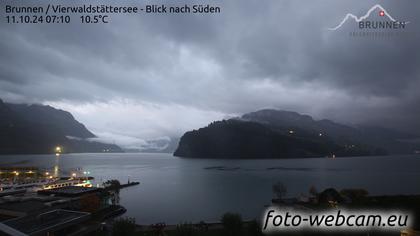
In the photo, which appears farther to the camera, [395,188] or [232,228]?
[395,188]

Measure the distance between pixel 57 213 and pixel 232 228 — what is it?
30808 mm

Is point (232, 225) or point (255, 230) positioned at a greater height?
point (255, 230)

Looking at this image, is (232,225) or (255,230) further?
(232,225)

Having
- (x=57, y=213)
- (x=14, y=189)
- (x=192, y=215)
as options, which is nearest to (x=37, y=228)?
(x=57, y=213)

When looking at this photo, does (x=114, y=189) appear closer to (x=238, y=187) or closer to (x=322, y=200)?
(x=238, y=187)

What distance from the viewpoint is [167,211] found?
294ft

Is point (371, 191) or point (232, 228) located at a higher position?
point (232, 228)

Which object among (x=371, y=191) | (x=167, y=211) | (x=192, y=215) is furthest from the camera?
(x=371, y=191)

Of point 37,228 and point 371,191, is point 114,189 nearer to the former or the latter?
point 37,228

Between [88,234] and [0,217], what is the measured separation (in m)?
22.3

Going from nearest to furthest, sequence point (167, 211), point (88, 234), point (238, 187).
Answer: point (88, 234)
point (167, 211)
point (238, 187)

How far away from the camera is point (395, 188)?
130375 millimetres

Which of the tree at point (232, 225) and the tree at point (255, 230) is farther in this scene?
the tree at point (232, 225)

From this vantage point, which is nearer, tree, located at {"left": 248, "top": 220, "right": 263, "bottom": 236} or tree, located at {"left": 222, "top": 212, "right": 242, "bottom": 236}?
tree, located at {"left": 248, "top": 220, "right": 263, "bottom": 236}
